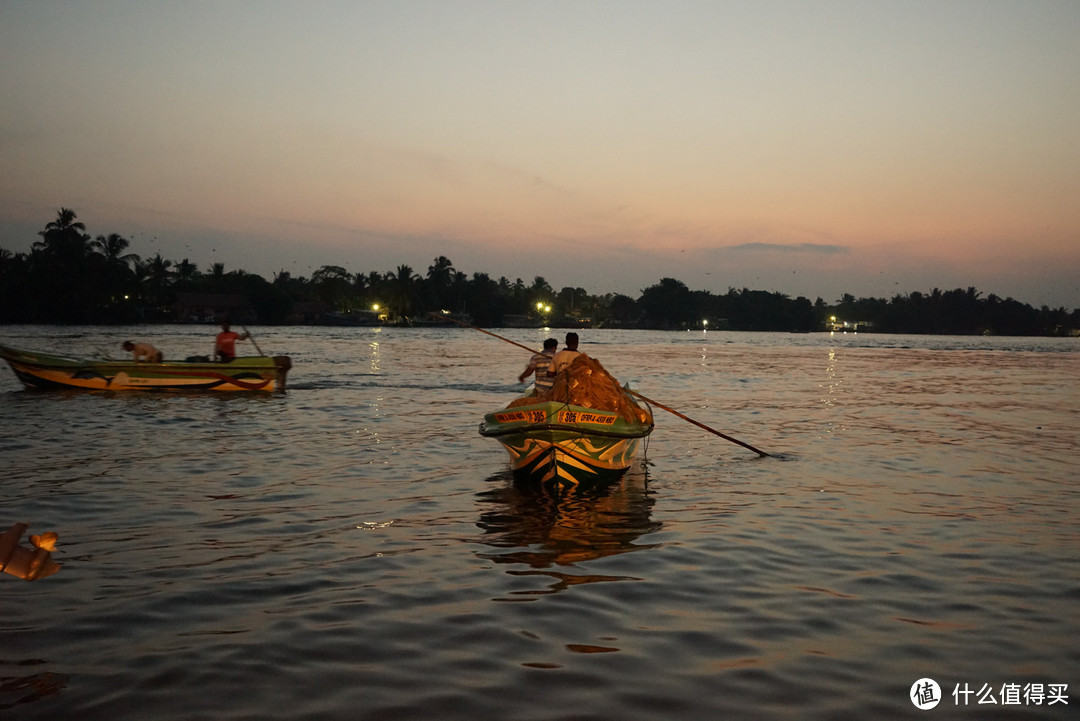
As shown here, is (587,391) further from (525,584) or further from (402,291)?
(402,291)

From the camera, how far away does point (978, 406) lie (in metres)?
28.3

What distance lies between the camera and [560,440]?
1202 cm

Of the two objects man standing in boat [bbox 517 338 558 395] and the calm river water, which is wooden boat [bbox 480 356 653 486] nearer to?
the calm river water

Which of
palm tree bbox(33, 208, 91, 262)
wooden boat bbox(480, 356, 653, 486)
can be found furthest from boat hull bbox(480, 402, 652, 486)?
palm tree bbox(33, 208, 91, 262)

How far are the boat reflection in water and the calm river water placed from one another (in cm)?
6

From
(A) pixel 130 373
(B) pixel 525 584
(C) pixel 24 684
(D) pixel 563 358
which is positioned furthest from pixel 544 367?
(A) pixel 130 373

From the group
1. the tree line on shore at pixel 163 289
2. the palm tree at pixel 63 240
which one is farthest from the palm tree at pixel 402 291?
the palm tree at pixel 63 240

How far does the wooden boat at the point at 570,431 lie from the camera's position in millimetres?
11984

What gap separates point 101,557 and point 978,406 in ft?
89.1

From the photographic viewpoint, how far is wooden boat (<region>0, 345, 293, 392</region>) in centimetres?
2642

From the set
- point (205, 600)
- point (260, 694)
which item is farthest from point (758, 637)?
point (205, 600)

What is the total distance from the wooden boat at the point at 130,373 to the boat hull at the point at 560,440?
1666 centimetres

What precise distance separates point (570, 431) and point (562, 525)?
191 cm

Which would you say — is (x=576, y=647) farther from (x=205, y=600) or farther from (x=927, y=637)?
(x=205, y=600)
